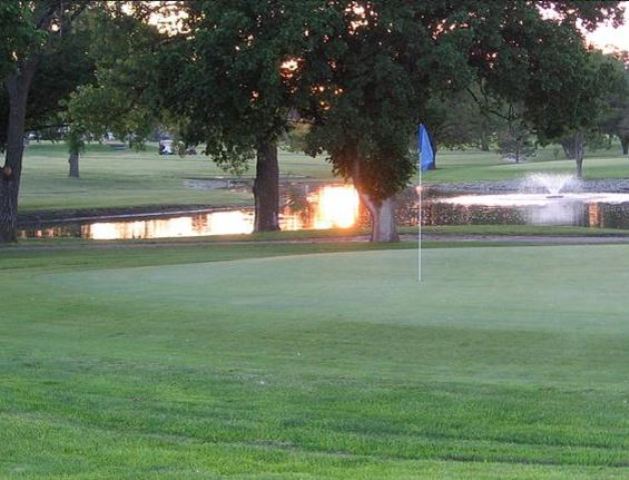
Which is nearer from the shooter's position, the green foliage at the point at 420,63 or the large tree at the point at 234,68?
the large tree at the point at 234,68

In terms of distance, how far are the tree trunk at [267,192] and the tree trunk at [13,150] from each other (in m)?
8.90

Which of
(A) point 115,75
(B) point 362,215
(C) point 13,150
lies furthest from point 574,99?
(B) point 362,215

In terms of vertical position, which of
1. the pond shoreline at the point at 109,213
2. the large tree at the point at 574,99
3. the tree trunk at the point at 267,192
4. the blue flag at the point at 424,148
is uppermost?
the large tree at the point at 574,99

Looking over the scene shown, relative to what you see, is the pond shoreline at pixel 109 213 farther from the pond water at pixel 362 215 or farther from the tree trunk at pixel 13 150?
the tree trunk at pixel 13 150

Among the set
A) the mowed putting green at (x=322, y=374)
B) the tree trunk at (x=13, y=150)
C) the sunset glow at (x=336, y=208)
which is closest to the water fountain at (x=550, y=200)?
the sunset glow at (x=336, y=208)

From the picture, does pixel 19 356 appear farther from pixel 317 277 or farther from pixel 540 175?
pixel 540 175

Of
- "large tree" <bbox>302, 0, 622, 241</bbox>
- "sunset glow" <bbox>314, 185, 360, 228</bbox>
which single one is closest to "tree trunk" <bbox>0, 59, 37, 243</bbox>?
"large tree" <bbox>302, 0, 622, 241</bbox>

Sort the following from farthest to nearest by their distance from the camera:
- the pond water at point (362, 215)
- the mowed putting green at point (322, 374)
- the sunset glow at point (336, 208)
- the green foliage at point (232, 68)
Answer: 1. the sunset glow at point (336, 208)
2. the pond water at point (362, 215)
3. the green foliage at point (232, 68)
4. the mowed putting green at point (322, 374)

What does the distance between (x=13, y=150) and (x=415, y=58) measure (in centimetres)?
1400

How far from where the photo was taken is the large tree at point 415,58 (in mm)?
28516

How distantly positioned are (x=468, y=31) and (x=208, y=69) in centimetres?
680

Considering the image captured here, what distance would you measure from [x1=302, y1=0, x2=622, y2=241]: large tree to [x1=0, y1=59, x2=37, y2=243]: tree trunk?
9.80 meters

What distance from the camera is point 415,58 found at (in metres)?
29.6

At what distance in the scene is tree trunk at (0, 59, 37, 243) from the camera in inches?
1388
